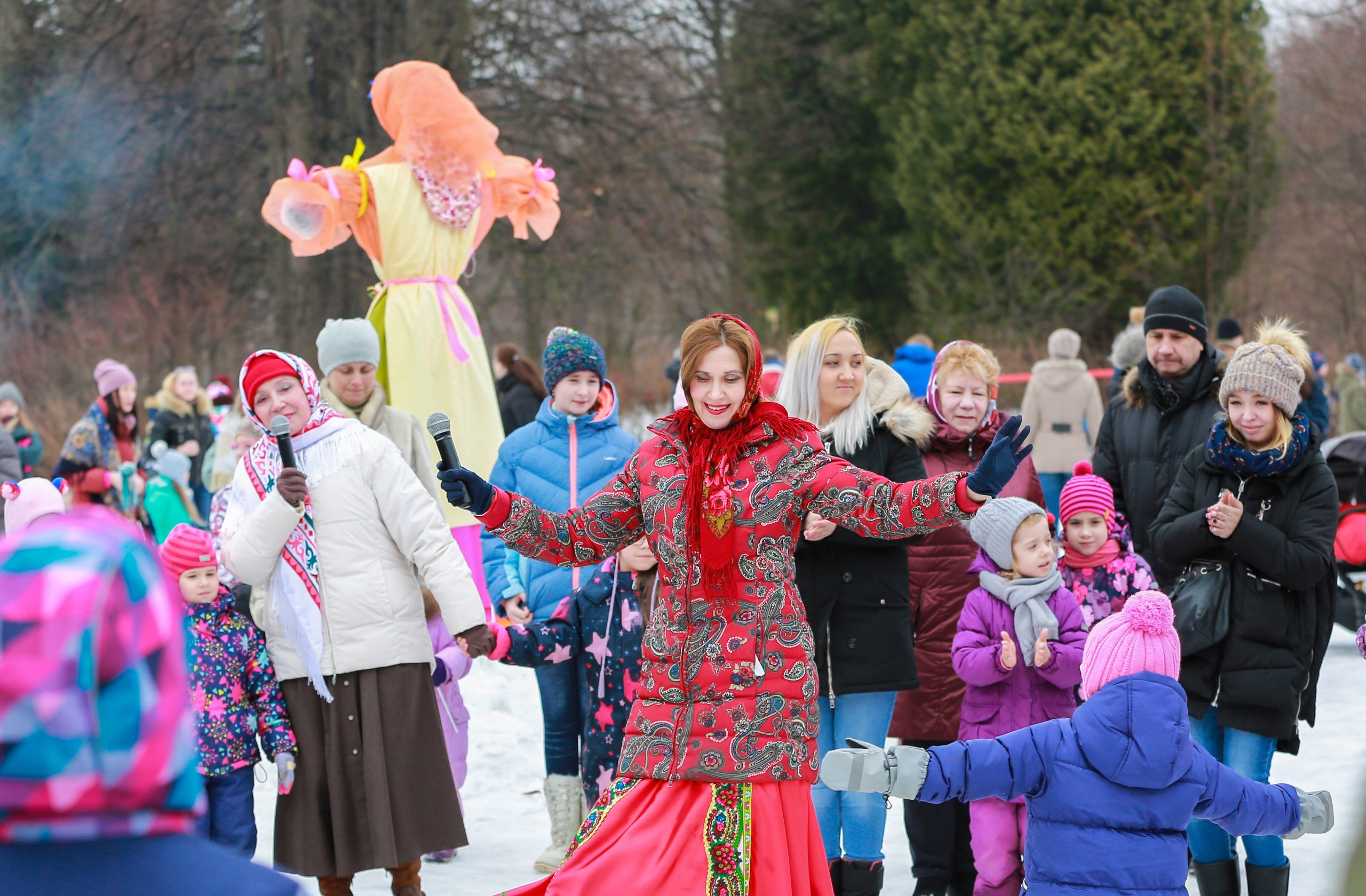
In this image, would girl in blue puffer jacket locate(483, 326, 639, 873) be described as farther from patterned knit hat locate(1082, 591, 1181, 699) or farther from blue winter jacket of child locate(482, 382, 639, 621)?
patterned knit hat locate(1082, 591, 1181, 699)

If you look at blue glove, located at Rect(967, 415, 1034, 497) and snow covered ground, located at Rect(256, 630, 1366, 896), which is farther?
snow covered ground, located at Rect(256, 630, 1366, 896)

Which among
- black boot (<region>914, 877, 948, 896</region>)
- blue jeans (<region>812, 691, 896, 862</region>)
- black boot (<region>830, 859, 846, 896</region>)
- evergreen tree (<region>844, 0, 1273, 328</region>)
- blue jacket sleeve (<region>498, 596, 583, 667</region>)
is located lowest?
black boot (<region>914, 877, 948, 896</region>)

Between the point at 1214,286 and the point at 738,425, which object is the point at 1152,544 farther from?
the point at 1214,286

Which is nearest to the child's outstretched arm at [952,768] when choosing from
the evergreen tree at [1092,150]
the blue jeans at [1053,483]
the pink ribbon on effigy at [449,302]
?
the pink ribbon on effigy at [449,302]

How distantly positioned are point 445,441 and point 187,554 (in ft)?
4.04

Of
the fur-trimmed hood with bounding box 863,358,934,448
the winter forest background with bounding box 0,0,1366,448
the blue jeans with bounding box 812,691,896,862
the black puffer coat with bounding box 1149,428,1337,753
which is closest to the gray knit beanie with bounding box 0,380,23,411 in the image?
the winter forest background with bounding box 0,0,1366,448

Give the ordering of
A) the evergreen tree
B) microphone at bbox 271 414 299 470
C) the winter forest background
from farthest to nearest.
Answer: the evergreen tree
the winter forest background
microphone at bbox 271 414 299 470

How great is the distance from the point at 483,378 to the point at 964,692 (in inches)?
139

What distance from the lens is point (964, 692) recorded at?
15.4ft

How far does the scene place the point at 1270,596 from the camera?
4457mm

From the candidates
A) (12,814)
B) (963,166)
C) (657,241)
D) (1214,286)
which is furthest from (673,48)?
(12,814)

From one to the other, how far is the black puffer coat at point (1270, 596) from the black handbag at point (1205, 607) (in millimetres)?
28

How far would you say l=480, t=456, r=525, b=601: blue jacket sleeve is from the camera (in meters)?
5.45

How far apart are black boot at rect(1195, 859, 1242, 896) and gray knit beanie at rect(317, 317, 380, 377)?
10.6 feet
